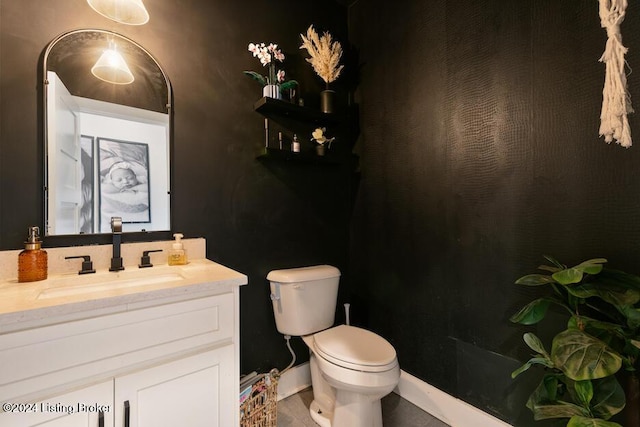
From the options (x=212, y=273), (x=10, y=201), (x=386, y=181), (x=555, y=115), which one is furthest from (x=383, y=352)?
(x=10, y=201)

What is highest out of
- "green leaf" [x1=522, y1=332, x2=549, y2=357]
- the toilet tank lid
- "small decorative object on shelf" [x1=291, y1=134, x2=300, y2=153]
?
"small decorative object on shelf" [x1=291, y1=134, x2=300, y2=153]

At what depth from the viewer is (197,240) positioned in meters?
1.52

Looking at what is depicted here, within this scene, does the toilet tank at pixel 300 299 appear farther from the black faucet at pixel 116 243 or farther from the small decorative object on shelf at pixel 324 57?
the small decorative object on shelf at pixel 324 57

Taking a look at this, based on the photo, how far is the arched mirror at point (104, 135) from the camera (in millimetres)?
1201

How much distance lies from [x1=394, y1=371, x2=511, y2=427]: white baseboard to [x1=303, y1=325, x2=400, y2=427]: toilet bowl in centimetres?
40

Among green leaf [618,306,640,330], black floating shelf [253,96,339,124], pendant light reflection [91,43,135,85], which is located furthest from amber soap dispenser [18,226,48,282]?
green leaf [618,306,640,330]

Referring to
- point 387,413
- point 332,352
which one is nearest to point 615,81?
point 332,352

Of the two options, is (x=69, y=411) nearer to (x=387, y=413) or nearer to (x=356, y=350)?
(x=356, y=350)

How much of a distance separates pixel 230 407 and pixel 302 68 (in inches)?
76.0

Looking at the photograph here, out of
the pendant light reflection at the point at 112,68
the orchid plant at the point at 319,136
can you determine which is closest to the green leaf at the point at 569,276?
the orchid plant at the point at 319,136

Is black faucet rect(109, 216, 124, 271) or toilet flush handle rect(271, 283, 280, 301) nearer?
black faucet rect(109, 216, 124, 271)

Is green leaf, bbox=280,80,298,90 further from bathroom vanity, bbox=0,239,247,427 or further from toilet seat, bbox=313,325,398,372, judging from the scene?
toilet seat, bbox=313,325,398,372

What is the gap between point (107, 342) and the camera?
869mm

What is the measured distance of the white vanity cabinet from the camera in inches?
30.6
